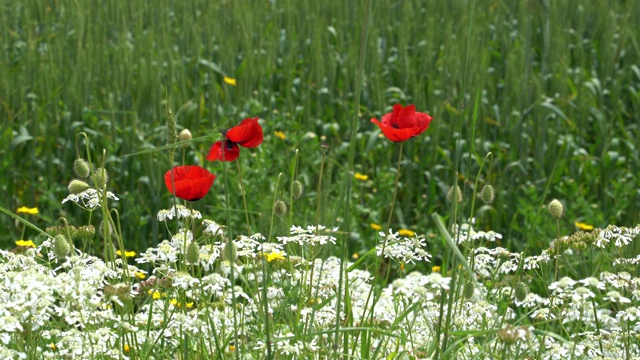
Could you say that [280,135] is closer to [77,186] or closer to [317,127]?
[317,127]

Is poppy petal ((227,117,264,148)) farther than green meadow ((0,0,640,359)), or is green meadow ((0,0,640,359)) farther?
green meadow ((0,0,640,359))

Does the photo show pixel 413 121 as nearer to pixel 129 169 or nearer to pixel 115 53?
pixel 129 169

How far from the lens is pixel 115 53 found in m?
4.64

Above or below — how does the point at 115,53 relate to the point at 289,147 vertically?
above

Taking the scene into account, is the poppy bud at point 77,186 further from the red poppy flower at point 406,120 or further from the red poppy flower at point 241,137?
the red poppy flower at point 406,120

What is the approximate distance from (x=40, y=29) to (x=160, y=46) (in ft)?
4.38

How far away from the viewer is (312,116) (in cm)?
536

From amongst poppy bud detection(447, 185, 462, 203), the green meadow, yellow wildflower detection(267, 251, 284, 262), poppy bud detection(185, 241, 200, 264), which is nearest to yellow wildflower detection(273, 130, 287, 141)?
the green meadow

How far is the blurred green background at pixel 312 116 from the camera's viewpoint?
4.27 m

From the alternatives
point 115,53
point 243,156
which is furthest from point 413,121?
point 115,53

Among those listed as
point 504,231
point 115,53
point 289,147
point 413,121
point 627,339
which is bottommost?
point 504,231

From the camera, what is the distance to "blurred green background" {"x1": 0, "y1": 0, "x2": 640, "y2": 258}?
427 cm

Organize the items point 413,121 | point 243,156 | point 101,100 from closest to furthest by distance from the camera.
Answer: point 413,121 → point 243,156 → point 101,100

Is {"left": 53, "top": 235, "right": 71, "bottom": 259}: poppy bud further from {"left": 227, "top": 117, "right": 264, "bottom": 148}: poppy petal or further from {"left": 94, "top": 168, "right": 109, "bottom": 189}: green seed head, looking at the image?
{"left": 227, "top": 117, "right": 264, "bottom": 148}: poppy petal
